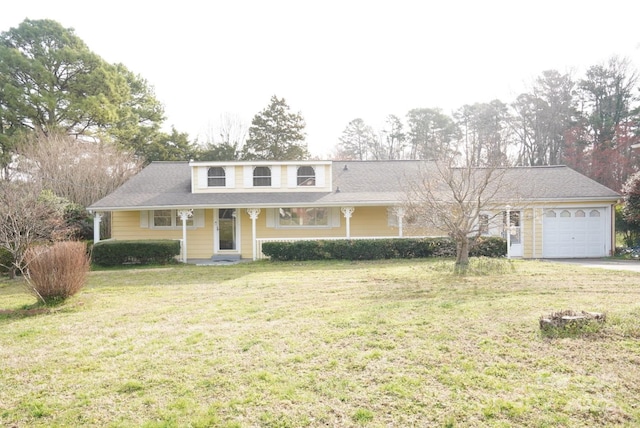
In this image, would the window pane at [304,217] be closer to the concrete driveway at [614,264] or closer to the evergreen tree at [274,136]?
the concrete driveway at [614,264]

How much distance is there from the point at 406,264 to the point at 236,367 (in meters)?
10.1

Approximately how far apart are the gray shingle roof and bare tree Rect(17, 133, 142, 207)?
13.0 feet

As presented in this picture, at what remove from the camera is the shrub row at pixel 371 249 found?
627 inches

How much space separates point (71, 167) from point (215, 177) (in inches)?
354

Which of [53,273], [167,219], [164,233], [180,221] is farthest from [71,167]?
[53,273]

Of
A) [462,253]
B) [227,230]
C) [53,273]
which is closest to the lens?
[53,273]

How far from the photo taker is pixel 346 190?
18375mm

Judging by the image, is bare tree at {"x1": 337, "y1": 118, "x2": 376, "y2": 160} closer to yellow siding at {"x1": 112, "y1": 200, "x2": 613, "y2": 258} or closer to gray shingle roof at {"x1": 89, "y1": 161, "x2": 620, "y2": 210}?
gray shingle roof at {"x1": 89, "y1": 161, "x2": 620, "y2": 210}

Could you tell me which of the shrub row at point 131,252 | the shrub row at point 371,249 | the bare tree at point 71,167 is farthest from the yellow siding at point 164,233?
the bare tree at point 71,167

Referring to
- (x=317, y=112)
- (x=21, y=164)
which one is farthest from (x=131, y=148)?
(x=317, y=112)

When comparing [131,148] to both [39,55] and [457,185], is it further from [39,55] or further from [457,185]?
[457,185]

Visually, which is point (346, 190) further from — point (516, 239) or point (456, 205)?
point (516, 239)

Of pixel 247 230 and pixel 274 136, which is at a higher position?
pixel 274 136

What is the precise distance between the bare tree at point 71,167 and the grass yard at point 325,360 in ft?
47.5
